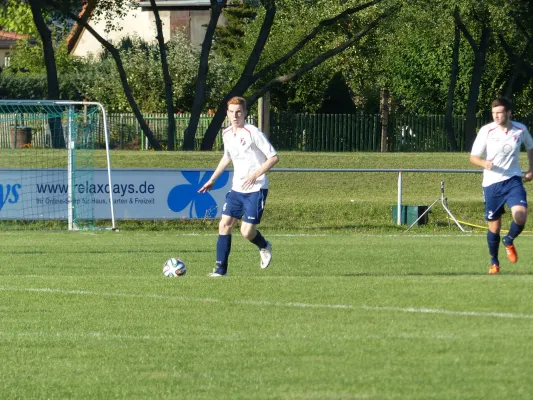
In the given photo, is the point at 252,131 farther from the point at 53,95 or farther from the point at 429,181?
the point at 53,95

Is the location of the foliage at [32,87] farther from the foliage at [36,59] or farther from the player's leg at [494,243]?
the player's leg at [494,243]

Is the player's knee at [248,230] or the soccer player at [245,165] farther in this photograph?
the player's knee at [248,230]

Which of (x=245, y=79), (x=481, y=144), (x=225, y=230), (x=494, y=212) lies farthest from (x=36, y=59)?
(x=481, y=144)

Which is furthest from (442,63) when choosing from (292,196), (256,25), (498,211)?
(498,211)

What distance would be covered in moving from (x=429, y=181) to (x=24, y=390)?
24364 mm

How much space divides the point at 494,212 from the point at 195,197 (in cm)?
1278

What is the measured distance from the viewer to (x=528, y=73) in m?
49.8

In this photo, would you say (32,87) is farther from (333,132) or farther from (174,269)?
(174,269)

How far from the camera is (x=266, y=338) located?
820cm

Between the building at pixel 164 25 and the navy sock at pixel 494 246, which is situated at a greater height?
the building at pixel 164 25

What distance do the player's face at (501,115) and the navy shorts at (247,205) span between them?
2.72m

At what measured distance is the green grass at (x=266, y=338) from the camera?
670cm

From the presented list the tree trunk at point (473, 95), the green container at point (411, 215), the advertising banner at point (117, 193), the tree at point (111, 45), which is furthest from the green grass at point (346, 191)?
the tree trunk at point (473, 95)

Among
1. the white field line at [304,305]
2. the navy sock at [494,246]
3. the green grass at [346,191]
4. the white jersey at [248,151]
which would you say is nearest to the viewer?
the white field line at [304,305]
